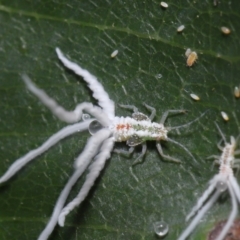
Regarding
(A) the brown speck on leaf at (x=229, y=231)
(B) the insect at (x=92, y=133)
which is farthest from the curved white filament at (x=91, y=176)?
(A) the brown speck on leaf at (x=229, y=231)

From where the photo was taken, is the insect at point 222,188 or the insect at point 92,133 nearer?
the insect at point 92,133

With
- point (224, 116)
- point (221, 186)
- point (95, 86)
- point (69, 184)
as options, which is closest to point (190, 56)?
point (224, 116)

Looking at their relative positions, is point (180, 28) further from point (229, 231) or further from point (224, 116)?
point (229, 231)

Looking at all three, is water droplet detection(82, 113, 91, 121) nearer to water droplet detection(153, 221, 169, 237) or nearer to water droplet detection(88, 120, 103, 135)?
water droplet detection(88, 120, 103, 135)

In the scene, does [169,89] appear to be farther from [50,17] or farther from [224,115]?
[50,17]

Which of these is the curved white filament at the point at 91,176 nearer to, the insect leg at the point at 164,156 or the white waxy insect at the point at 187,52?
the insect leg at the point at 164,156

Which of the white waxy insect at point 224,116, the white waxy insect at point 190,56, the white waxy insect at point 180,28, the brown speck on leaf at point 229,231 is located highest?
the white waxy insect at point 180,28
